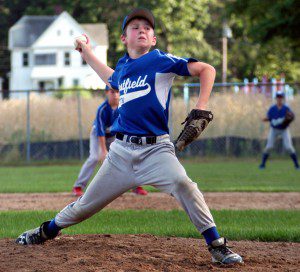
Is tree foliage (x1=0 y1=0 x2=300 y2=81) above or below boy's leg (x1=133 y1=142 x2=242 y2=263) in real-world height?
above

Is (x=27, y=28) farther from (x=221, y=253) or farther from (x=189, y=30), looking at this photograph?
(x=221, y=253)

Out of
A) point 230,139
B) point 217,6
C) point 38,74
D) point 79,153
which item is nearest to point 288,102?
point 230,139

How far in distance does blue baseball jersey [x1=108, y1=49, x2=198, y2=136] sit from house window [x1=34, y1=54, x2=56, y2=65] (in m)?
63.7

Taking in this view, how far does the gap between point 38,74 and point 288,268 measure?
63722 mm

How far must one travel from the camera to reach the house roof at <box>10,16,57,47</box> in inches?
2687

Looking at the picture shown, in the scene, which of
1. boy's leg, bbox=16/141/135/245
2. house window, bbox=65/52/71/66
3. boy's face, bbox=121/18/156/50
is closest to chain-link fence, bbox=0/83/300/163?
boy's leg, bbox=16/141/135/245

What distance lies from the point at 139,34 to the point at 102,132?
6022mm

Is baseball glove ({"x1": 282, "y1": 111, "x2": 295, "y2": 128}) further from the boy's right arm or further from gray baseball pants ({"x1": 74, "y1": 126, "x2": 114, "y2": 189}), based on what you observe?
the boy's right arm

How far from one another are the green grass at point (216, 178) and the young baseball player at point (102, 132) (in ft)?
4.81

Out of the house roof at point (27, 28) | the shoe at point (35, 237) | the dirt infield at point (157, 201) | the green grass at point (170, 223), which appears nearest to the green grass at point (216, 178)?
the dirt infield at point (157, 201)

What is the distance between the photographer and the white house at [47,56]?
68.0 meters

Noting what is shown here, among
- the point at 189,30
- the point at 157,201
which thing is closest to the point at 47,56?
the point at 189,30

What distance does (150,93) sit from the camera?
5.97 m

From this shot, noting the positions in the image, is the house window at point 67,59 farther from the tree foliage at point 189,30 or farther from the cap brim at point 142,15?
the cap brim at point 142,15
